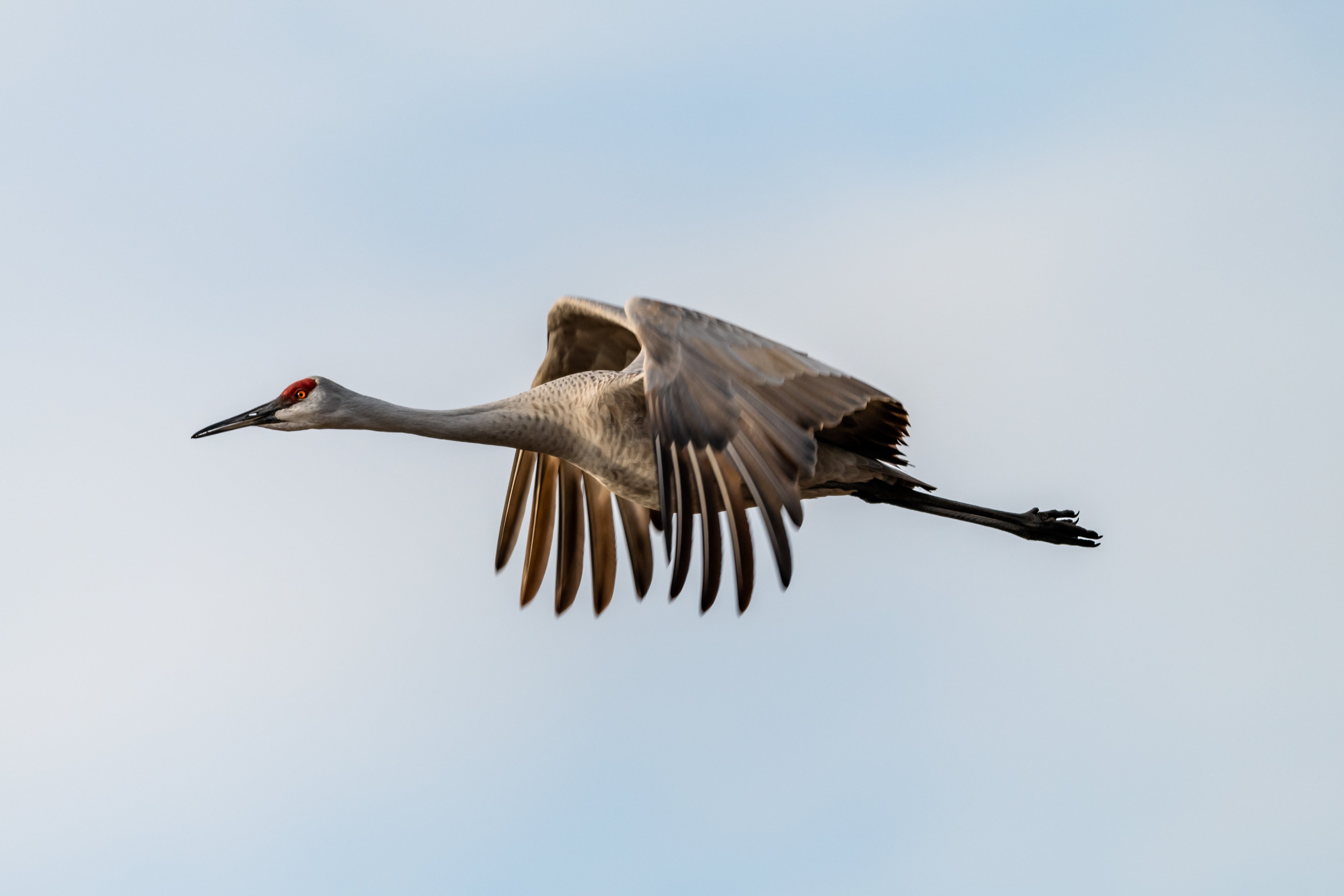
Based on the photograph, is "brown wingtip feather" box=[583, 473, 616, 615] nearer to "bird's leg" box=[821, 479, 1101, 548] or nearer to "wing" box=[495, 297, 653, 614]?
"wing" box=[495, 297, 653, 614]

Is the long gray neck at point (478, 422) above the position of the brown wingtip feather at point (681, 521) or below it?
above

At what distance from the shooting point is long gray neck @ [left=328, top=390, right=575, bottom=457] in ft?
36.4

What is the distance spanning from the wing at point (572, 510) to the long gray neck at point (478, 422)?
1.62 metres

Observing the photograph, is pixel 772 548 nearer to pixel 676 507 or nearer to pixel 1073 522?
pixel 676 507

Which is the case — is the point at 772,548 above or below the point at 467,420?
below

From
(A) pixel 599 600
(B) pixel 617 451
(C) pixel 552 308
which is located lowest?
(A) pixel 599 600

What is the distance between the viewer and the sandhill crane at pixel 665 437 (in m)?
9.51

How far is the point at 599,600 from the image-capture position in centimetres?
1288

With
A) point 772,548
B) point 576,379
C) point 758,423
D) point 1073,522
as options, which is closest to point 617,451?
point 576,379

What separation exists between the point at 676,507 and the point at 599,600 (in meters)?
3.31

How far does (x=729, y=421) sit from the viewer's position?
31.8ft

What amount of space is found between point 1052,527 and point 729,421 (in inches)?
161

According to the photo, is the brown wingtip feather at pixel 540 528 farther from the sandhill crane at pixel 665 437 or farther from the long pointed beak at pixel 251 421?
the long pointed beak at pixel 251 421

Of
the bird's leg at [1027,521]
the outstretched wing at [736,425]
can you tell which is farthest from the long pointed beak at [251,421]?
the bird's leg at [1027,521]
